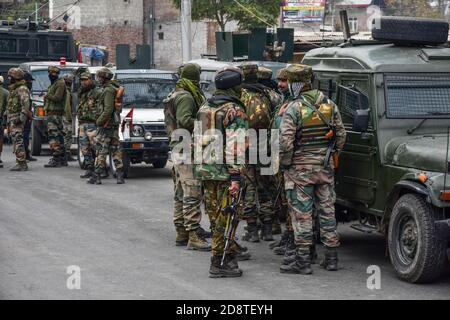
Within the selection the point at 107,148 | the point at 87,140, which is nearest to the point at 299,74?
the point at 107,148

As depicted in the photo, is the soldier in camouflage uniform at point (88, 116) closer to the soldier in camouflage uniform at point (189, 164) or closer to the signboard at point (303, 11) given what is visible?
the soldier in camouflage uniform at point (189, 164)

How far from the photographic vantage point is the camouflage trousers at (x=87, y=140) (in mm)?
17125

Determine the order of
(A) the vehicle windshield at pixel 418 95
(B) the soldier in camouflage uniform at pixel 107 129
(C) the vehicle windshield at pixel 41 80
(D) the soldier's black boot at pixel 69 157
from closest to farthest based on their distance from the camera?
(A) the vehicle windshield at pixel 418 95 → (B) the soldier in camouflage uniform at pixel 107 129 → (D) the soldier's black boot at pixel 69 157 → (C) the vehicle windshield at pixel 41 80

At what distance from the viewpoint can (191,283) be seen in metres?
9.05

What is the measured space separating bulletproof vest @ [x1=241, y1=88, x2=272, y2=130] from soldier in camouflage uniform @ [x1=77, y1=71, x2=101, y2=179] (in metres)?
5.73

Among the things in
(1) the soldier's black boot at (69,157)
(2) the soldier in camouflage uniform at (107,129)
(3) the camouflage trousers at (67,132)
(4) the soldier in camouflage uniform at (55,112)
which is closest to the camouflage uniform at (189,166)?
(2) the soldier in camouflage uniform at (107,129)

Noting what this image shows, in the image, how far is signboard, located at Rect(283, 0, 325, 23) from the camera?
4016 cm

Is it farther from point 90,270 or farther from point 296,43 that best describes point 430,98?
point 296,43

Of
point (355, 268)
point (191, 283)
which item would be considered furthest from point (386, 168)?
point (191, 283)

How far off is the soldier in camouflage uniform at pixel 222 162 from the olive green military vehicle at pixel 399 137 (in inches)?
47.2

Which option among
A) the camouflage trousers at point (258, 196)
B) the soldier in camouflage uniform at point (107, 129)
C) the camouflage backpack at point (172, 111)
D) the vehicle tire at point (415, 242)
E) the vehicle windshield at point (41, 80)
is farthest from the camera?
the vehicle windshield at point (41, 80)

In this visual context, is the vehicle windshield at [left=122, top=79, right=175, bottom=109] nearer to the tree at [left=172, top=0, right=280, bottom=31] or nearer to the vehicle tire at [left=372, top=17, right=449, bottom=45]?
the vehicle tire at [left=372, top=17, right=449, bottom=45]

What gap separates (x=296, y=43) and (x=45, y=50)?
8268 millimetres

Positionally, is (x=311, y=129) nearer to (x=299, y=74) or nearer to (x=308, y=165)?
(x=308, y=165)
